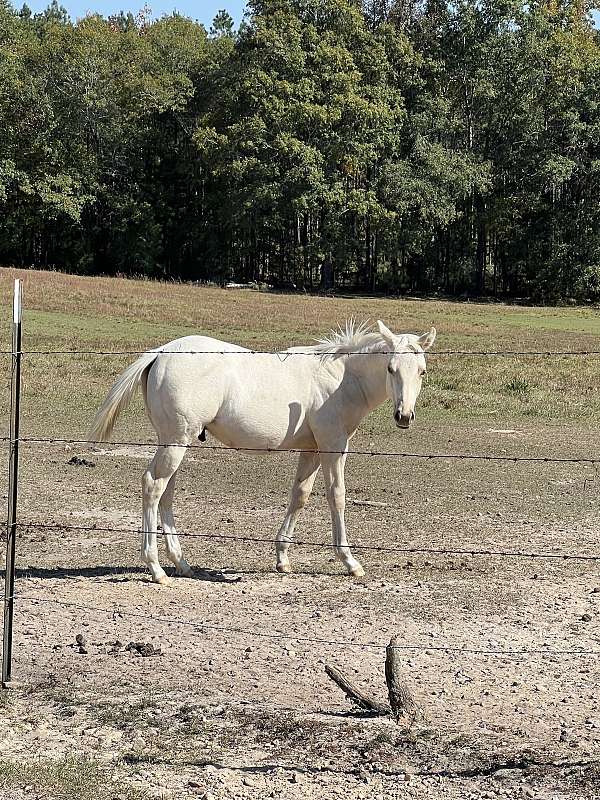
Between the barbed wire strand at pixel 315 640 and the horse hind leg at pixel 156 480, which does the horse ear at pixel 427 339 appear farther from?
the barbed wire strand at pixel 315 640

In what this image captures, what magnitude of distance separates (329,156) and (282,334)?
32555mm

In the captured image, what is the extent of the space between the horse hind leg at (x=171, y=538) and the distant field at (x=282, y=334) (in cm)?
749

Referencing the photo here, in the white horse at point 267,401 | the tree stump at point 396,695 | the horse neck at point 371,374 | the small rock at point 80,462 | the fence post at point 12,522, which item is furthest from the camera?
the small rock at point 80,462

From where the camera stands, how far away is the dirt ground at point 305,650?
5.27m

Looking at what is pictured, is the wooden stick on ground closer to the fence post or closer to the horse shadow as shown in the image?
the fence post

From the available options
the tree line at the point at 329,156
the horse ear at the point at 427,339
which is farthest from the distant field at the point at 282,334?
the tree line at the point at 329,156

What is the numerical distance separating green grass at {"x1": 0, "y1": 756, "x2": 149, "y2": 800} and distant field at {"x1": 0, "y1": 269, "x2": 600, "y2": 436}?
37.6ft

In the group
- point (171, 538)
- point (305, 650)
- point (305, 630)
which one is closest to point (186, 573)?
point (171, 538)

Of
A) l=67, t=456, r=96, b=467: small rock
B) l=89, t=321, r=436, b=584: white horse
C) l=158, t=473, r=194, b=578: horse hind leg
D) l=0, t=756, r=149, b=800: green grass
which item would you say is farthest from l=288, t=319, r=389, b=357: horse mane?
l=67, t=456, r=96, b=467: small rock

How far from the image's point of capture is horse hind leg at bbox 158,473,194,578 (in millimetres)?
9055

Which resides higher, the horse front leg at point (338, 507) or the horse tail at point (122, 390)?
the horse tail at point (122, 390)

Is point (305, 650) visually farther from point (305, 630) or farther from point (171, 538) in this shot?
point (171, 538)

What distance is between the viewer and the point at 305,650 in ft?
23.2

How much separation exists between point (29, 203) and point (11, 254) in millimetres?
7163
